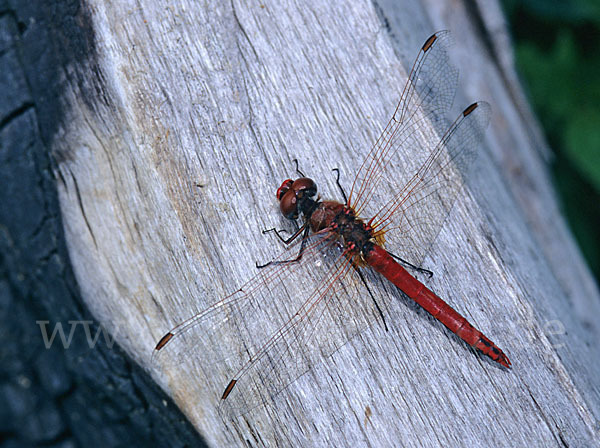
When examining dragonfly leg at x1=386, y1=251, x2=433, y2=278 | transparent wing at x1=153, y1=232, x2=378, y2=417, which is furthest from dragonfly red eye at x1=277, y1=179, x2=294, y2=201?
dragonfly leg at x1=386, y1=251, x2=433, y2=278

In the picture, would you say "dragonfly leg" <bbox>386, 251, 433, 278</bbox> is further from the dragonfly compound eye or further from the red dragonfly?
the dragonfly compound eye

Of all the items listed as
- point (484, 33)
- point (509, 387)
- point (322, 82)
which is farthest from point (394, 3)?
point (509, 387)

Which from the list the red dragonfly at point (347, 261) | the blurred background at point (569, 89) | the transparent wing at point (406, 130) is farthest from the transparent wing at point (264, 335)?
the blurred background at point (569, 89)

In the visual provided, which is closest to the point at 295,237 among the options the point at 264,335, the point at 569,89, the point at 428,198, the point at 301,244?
the point at 301,244

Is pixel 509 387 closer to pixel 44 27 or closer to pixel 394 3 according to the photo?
pixel 394 3

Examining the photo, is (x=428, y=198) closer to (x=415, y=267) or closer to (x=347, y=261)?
(x=415, y=267)

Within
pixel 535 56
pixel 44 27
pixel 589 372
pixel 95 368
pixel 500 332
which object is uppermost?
pixel 44 27
